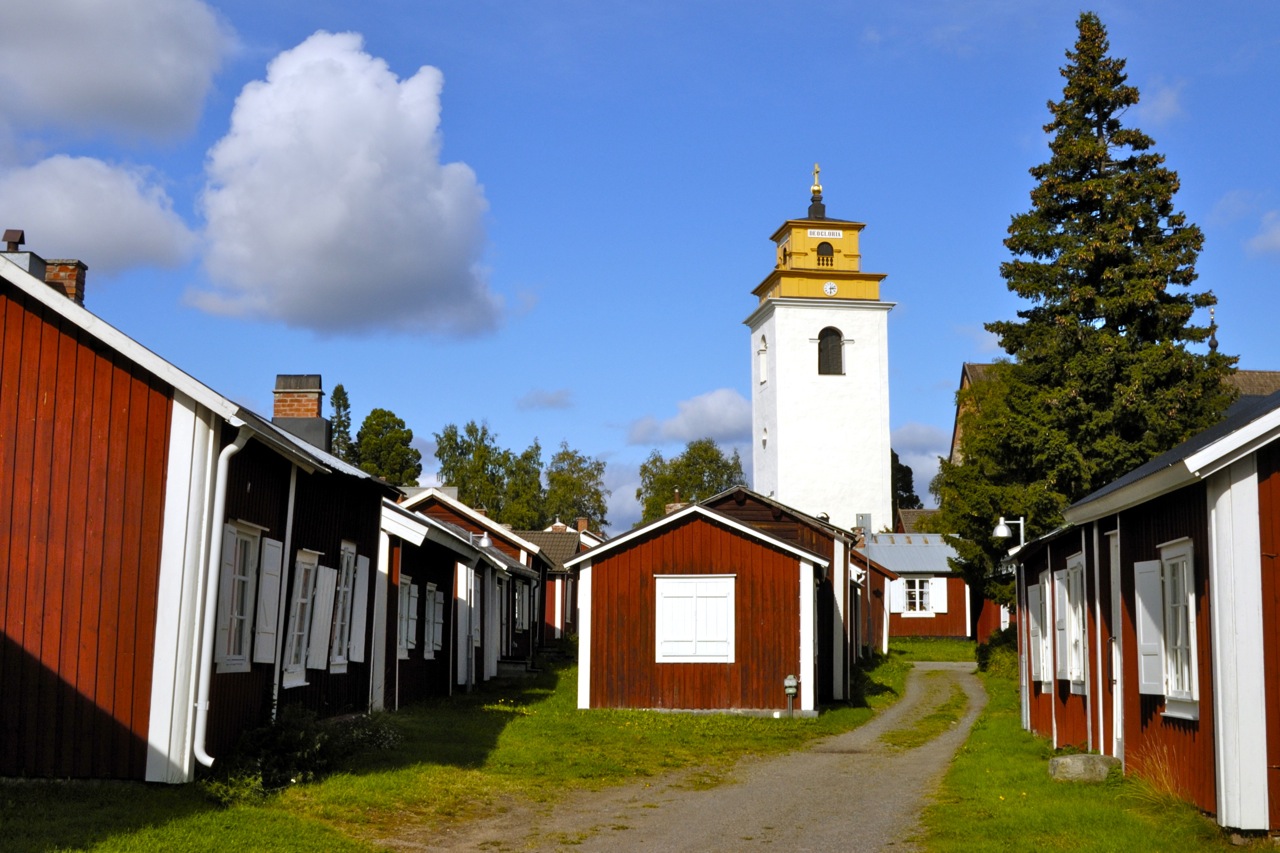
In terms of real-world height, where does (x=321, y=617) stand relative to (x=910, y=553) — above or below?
below

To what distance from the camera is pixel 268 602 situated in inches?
563

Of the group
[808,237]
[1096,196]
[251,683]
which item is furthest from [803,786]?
[808,237]

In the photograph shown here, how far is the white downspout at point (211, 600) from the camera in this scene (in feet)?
39.2

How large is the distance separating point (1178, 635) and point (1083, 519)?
2864 millimetres

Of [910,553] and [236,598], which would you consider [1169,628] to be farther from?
[910,553]

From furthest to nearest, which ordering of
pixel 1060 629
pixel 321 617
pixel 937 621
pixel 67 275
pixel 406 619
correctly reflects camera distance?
pixel 937 621 < pixel 406 619 < pixel 1060 629 < pixel 321 617 < pixel 67 275

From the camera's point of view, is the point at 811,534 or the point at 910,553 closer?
the point at 811,534

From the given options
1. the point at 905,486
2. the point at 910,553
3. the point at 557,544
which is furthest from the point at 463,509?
the point at 905,486

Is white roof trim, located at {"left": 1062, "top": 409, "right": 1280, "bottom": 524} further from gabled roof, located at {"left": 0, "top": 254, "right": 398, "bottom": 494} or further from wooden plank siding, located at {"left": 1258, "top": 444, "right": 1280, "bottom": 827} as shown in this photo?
gabled roof, located at {"left": 0, "top": 254, "right": 398, "bottom": 494}

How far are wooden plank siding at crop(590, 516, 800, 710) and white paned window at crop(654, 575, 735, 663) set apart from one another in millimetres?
125

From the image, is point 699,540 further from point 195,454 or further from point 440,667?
point 195,454

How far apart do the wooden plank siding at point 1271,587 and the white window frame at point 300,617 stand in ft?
32.7

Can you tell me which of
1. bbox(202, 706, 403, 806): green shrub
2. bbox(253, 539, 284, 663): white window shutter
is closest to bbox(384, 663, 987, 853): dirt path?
bbox(202, 706, 403, 806): green shrub

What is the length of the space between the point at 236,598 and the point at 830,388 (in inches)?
1948
